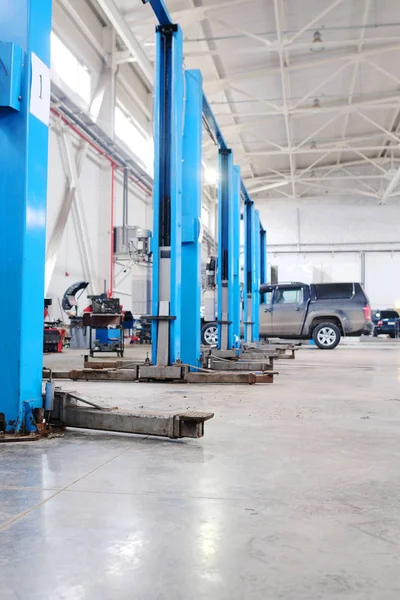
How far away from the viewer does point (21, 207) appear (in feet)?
9.36

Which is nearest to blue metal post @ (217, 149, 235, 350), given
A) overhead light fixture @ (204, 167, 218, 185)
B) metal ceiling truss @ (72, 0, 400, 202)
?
metal ceiling truss @ (72, 0, 400, 202)

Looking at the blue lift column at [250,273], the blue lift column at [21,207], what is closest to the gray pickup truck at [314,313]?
the blue lift column at [250,273]

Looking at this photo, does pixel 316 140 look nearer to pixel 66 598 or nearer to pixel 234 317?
pixel 234 317

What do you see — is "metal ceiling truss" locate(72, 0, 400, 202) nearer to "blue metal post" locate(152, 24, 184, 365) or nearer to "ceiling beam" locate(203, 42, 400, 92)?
"ceiling beam" locate(203, 42, 400, 92)

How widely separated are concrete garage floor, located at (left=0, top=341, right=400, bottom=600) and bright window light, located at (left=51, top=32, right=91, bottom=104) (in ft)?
38.8

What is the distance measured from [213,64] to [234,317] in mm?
9540

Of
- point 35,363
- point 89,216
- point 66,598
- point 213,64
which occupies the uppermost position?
point 213,64

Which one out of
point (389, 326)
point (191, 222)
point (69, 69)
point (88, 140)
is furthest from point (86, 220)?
point (389, 326)

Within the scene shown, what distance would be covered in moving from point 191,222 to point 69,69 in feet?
29.8

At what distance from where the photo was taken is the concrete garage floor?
124 cm

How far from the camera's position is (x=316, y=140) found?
22422 millimetres

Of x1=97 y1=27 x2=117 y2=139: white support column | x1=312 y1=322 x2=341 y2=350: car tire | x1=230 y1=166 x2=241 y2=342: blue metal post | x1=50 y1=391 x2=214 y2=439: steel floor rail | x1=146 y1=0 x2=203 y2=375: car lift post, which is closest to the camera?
x1=50 y1=391 x2=214 y2=439: steel floor rail

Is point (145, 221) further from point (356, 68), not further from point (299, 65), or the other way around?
point (356, 68)

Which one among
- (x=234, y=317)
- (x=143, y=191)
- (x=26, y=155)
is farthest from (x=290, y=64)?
(x=26, y=155)
